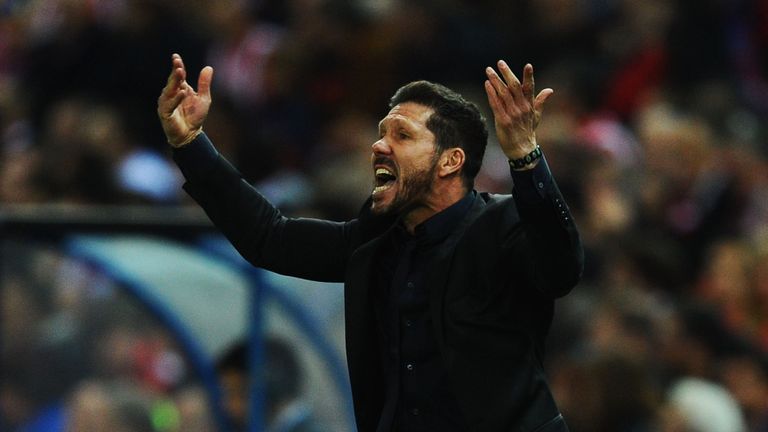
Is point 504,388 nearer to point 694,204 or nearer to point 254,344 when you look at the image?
point 254,344

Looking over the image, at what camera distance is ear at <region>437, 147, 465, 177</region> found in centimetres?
411

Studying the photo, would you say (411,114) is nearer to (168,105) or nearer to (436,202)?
(436,202)

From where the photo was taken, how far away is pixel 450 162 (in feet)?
13.5

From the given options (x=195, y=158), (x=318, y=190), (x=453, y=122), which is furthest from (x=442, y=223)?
(x=318, y=190)

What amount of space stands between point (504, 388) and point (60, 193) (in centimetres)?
559

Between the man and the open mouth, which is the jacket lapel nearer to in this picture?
the man

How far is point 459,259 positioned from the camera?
4.04m

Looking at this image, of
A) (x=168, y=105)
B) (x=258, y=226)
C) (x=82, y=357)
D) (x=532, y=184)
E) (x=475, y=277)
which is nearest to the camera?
(x=532, y=184)

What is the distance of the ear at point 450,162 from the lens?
13.5 ft

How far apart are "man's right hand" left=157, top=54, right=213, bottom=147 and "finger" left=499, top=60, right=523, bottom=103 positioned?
34.6 inches

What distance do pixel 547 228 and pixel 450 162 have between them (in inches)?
17.2

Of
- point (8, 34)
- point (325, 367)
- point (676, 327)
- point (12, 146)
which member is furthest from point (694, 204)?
point (8, 34)

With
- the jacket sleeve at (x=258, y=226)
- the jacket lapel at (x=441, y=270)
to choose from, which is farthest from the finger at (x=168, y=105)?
the jacket lapel at (x=441, y=270)

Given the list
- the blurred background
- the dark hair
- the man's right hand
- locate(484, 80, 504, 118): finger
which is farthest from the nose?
the blurred background
